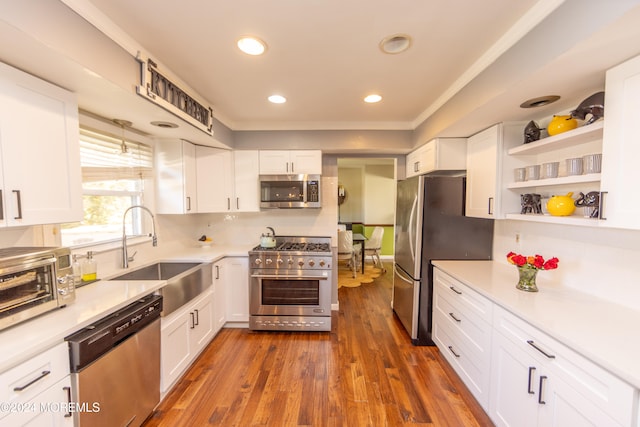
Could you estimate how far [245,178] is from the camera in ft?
10.2

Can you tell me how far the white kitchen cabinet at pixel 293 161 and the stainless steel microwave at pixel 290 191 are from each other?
0.10 metres

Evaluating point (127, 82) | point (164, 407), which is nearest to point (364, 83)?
point (127, 82)

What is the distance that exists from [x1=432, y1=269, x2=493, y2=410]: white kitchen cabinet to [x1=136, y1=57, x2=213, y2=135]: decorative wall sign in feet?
8.57

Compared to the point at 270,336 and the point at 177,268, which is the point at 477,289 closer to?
the point at 270,336

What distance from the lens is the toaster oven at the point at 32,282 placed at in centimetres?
111

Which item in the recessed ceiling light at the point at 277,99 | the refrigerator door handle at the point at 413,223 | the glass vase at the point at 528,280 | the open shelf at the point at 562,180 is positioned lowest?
the glass vase at the point at 528,280

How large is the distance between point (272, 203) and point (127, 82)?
5.89 ft

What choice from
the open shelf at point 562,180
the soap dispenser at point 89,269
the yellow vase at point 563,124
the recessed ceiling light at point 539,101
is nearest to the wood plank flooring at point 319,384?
the soap dispenser at point 89,269

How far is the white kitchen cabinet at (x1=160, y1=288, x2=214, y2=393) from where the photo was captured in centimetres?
183

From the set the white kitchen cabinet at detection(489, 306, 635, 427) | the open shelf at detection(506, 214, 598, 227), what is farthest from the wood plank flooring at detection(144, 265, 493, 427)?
the open shelf at detection(506, 214, 598, 227)

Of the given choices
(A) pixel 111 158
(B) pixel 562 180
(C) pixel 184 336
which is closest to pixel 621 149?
(B) pixel 562 180

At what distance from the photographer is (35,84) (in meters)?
1.23

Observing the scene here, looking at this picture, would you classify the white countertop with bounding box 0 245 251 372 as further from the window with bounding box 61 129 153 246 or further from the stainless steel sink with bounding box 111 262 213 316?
the window with bounding box 61 129 153 246

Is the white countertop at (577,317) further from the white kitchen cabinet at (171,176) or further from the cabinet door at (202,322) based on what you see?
the white kitchen cabinet at (171,176)
